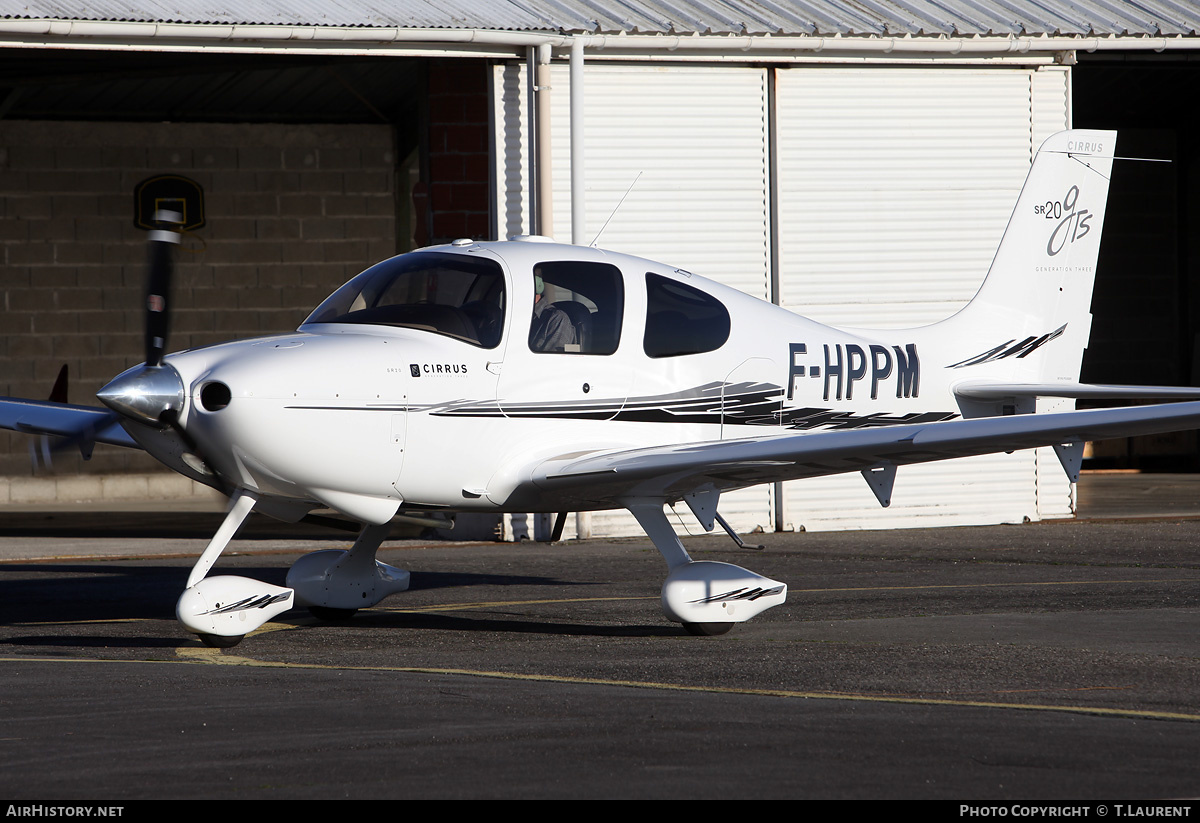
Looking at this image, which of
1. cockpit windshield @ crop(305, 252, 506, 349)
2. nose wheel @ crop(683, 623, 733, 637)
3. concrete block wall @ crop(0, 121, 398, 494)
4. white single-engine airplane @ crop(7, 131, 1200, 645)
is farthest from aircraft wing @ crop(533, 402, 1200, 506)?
concrete block wall @ crop(0, 121, 398, 494)

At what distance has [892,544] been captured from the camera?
44.8ft

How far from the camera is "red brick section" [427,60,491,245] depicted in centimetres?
1456

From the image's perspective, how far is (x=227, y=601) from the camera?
773cm

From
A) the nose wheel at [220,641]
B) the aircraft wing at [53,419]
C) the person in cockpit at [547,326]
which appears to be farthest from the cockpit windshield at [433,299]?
the nose wheel at [220,641]

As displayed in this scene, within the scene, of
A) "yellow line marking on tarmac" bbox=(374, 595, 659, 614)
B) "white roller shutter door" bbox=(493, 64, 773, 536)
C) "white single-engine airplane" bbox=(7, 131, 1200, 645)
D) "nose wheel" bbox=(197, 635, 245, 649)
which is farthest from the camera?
"white roller shutter door" bbox=(493, 64, 773, 536)

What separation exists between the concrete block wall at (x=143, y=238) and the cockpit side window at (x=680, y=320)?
470 inches

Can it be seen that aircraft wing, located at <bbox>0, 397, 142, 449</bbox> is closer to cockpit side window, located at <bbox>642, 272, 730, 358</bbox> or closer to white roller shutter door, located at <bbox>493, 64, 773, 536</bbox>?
cockpit side window, located at <bbox>642, 272, 730, 358</bbox>

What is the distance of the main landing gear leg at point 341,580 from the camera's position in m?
9.06

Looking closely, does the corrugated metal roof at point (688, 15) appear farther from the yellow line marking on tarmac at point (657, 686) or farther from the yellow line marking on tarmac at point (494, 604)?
the yellow line marking on tarmac at point (657, 686)

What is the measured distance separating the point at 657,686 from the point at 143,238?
48.7 ft

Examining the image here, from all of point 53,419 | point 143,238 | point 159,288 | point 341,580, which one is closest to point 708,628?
point 341,580

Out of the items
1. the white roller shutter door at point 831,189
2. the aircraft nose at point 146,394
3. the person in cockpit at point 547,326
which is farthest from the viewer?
the white roller shutter door at point 831,189

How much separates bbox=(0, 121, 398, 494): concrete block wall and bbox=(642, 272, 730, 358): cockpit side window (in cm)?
1194

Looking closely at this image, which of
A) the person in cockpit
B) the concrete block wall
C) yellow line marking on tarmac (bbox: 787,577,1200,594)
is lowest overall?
yellow line marking on tarmac (bbox: 787,577,1200,594)
